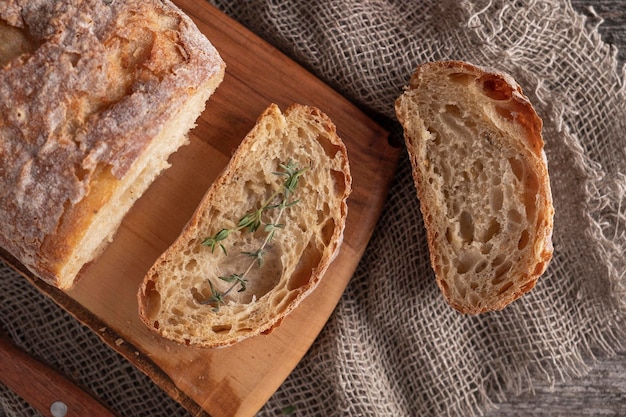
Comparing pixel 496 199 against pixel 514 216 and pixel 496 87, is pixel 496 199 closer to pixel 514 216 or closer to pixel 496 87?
pixel 514 216

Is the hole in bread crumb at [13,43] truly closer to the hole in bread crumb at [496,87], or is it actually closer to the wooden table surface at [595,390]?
the hole in bread crumb at [496,87]

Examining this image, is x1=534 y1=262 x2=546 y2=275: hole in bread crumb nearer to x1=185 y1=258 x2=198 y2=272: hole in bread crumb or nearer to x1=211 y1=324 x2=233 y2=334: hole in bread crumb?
x1=211 y1=324 x2=233 y2=334: hole in bread crumb

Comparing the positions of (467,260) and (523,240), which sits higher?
(523,240)

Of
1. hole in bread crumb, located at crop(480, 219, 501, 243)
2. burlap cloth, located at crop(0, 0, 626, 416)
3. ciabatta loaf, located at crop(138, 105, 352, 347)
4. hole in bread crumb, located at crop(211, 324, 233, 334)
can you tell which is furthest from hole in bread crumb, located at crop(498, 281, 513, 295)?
hole in bread crumb, located at crop(211, 324, 233, 334)

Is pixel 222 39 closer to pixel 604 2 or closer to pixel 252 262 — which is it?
pixel 252 262

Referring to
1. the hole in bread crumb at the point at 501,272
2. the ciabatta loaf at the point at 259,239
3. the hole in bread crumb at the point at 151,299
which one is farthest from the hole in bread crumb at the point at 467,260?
the hole in bread crumb at the point at 151,299

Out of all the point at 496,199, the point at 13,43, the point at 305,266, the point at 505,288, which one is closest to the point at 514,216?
the point at 496,199
